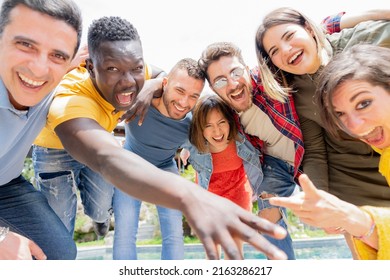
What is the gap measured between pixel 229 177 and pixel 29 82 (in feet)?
4.70

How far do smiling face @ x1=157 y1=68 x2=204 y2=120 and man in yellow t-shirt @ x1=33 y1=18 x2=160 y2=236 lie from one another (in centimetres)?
19

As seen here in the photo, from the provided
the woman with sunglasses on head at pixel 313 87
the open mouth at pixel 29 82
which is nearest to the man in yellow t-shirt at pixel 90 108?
the open mouth at pixel 29 82

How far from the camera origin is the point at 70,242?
2121 millimetres

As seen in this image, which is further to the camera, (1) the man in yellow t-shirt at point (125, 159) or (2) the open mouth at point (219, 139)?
(2) the open mouth at point (219, 139)

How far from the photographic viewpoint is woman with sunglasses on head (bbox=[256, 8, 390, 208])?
2.12 meters

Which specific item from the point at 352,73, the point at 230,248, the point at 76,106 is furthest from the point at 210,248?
the point at 352,73

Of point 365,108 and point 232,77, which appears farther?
point 232,77

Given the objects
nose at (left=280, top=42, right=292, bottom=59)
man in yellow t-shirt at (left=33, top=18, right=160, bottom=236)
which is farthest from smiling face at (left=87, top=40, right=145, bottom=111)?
nose at (left=280, top=42, right=292, bottom=59)

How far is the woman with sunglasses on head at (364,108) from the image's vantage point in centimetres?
132

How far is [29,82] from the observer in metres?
1.70

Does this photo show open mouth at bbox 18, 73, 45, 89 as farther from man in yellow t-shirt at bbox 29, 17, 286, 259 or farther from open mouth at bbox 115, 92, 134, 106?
open mouth at bbox 115, 92, 134, 106

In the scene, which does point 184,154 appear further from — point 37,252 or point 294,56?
point 37,252

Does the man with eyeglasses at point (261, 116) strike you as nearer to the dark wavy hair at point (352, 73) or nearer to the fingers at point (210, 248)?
the dark wavy hair at point (352, 73)
